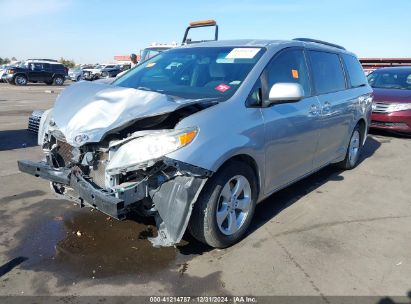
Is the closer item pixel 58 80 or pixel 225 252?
pixel 225 252

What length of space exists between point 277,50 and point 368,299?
2.57 m

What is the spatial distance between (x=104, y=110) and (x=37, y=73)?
29.7 m

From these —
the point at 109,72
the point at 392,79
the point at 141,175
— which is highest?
the point at 392,79

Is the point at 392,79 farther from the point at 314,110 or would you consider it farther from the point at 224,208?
the point at 224,208

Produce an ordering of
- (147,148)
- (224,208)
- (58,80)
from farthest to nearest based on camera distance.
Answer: (58,80)
(224,208)
(147,148)

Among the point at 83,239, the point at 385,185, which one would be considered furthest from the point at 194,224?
the point at 385,185

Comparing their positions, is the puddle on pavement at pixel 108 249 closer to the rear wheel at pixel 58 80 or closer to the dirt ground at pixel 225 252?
the dirt ground at pixel 225 252

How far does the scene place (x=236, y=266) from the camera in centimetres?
347

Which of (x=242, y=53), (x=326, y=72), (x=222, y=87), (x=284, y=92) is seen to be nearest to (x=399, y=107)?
(x=326, y=72)

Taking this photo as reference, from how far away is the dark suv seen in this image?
1156 inches

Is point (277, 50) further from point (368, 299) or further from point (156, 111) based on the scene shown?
point (368, 299)

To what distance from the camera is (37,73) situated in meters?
30.3

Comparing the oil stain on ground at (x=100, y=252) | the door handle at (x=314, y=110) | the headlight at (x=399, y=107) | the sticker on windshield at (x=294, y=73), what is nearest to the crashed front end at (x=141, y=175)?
the oil stain on ground at (x=100, y=252)

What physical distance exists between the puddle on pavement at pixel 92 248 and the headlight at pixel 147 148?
2.82 feet
